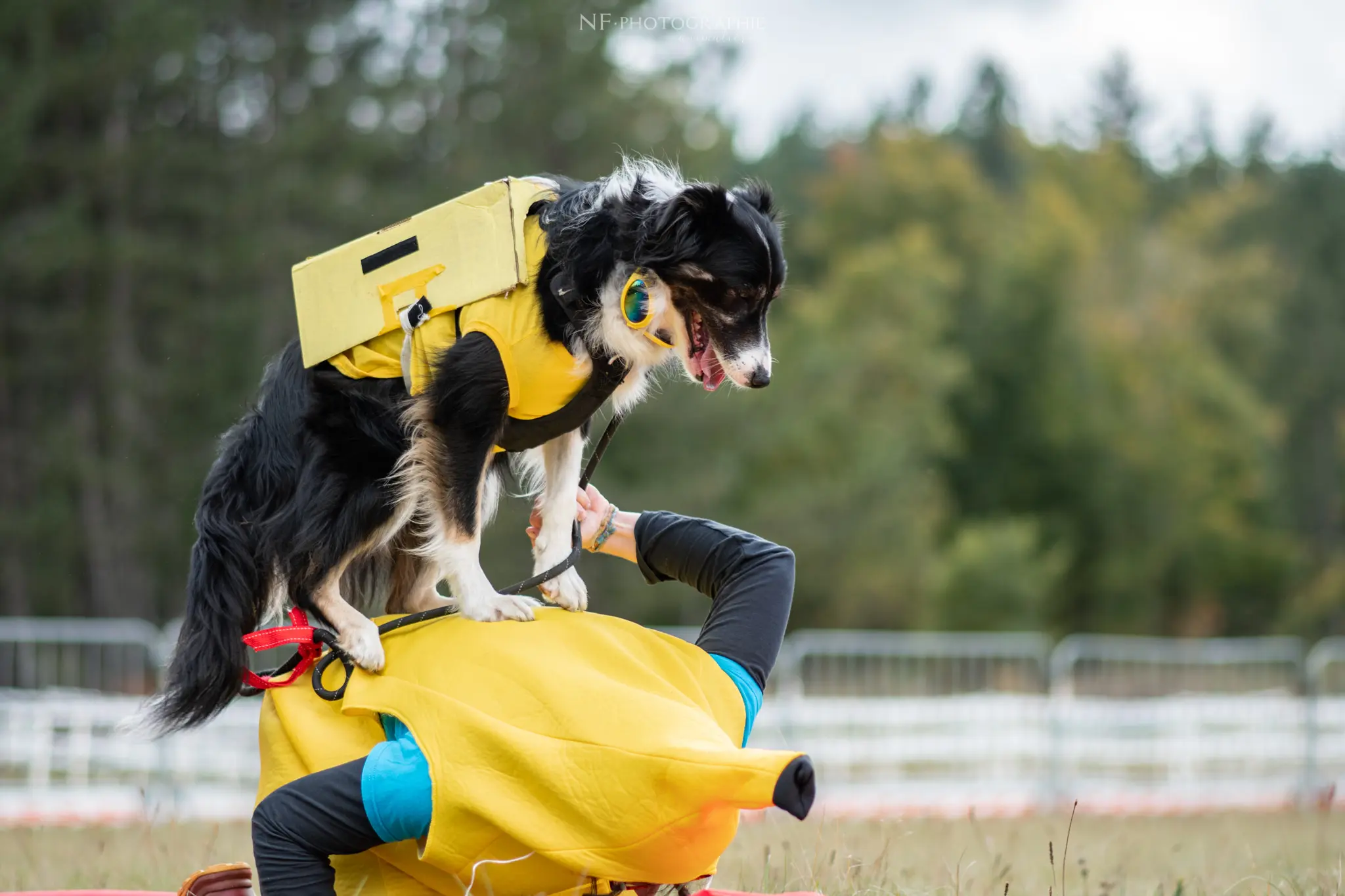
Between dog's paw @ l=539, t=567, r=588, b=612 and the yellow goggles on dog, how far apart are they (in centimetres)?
69

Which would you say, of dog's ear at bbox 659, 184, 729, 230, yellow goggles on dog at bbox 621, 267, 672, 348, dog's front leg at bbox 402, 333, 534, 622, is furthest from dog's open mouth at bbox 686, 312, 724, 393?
dog's front leg at bbox 402, 333, 534, 622

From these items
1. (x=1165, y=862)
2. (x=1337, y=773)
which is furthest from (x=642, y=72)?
(x=1165, y=862)

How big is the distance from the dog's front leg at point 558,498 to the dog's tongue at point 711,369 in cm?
46

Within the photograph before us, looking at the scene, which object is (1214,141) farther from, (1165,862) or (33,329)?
(1165,862)

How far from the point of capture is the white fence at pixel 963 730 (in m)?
9.96

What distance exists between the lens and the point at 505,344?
134 inches

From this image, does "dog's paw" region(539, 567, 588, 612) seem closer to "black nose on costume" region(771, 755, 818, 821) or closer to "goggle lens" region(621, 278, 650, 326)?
"goggle lens" region(621, 278, 650, 326)

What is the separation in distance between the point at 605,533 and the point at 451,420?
1.75 ft

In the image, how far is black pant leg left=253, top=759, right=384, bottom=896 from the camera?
2291 millimetres

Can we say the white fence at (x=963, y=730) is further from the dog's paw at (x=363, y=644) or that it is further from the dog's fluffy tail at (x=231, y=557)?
the dog's paw at (x=363, y=644)

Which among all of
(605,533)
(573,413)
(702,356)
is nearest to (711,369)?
(702,356)

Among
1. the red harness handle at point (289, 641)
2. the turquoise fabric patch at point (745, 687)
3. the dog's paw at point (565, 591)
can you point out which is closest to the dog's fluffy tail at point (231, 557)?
the red harness handle at point (289, 641)

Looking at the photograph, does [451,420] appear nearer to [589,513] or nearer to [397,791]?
[589,513]

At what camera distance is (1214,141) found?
54.2 metres
